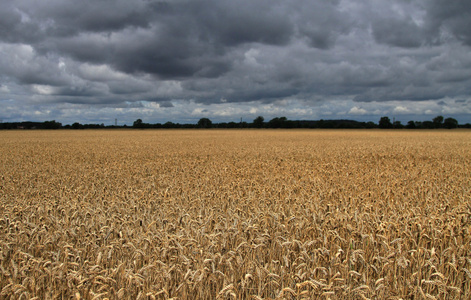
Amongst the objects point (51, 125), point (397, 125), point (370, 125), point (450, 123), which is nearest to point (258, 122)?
point (370, 125)

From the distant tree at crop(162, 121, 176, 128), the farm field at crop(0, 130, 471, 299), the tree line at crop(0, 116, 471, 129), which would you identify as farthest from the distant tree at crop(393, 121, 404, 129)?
the farm field at crop(0, 130, 471, 299)

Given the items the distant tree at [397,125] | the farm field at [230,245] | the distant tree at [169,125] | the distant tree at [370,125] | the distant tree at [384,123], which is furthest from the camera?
the distant tree at [169,125]

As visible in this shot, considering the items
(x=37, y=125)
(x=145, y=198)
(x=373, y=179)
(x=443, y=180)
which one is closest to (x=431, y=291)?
(x=145, y=198)

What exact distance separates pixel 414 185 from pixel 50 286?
8.69 meters

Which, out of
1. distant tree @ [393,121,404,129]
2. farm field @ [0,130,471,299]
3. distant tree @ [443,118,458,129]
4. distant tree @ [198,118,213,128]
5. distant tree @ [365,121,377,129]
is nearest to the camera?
farm field @ [0,130,471,299]

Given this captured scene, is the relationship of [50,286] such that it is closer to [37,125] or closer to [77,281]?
[77,281]

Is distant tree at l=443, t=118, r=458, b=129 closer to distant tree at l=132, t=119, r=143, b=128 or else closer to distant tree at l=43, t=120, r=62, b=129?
distant tree at l=132, t=119, r=143, b=128

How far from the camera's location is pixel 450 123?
111m

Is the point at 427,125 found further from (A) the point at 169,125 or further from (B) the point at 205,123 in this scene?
(A) the point at 169,125

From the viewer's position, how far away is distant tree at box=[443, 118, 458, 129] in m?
110

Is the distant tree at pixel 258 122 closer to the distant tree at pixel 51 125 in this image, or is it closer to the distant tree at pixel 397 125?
the distant tree at pixel 397 125

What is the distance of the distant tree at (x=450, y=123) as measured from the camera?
360 feet

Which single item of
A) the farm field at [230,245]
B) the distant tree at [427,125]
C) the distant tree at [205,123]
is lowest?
the farm field at [230,245]

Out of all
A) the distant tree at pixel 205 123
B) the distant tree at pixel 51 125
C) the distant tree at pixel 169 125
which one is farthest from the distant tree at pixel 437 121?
the distant tree at pixel 51 125
